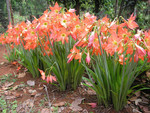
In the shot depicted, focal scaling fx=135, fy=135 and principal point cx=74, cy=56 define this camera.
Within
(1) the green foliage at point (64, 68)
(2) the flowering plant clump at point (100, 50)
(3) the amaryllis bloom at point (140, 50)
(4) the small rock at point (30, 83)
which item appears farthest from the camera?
(4) the small rock at point (30, 83)

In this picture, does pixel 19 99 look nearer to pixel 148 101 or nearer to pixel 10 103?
pixel 10 103

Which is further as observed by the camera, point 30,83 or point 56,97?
point 30,83

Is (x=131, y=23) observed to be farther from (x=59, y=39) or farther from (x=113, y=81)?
(x=59, y=39)

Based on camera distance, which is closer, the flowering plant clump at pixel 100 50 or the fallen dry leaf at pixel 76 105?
the flowering plant clump at pixel 100 50

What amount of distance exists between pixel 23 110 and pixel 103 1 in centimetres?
613

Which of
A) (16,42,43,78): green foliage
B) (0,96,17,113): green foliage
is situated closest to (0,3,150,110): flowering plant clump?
(16,42,43,78): green foliage

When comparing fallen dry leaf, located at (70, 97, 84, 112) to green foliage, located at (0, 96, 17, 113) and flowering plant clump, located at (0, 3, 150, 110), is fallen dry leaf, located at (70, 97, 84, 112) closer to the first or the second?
flowering plant clump, located at (0, 3, 150, 110)

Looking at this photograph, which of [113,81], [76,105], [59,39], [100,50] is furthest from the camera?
[76,105]

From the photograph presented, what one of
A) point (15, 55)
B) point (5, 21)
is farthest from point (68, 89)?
point (5, 21)

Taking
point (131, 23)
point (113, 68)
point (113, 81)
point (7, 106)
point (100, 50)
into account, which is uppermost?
point (131, 23)

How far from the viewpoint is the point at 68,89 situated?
190 cm

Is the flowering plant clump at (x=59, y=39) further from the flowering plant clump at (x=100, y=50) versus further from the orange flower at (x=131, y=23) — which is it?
the orange flower at (x=131, y=23)

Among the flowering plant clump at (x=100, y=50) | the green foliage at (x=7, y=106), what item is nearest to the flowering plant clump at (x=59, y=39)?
the flowering plant clump at (x=100, y=50)

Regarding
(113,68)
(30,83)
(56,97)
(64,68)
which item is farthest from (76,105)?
(30,83)
